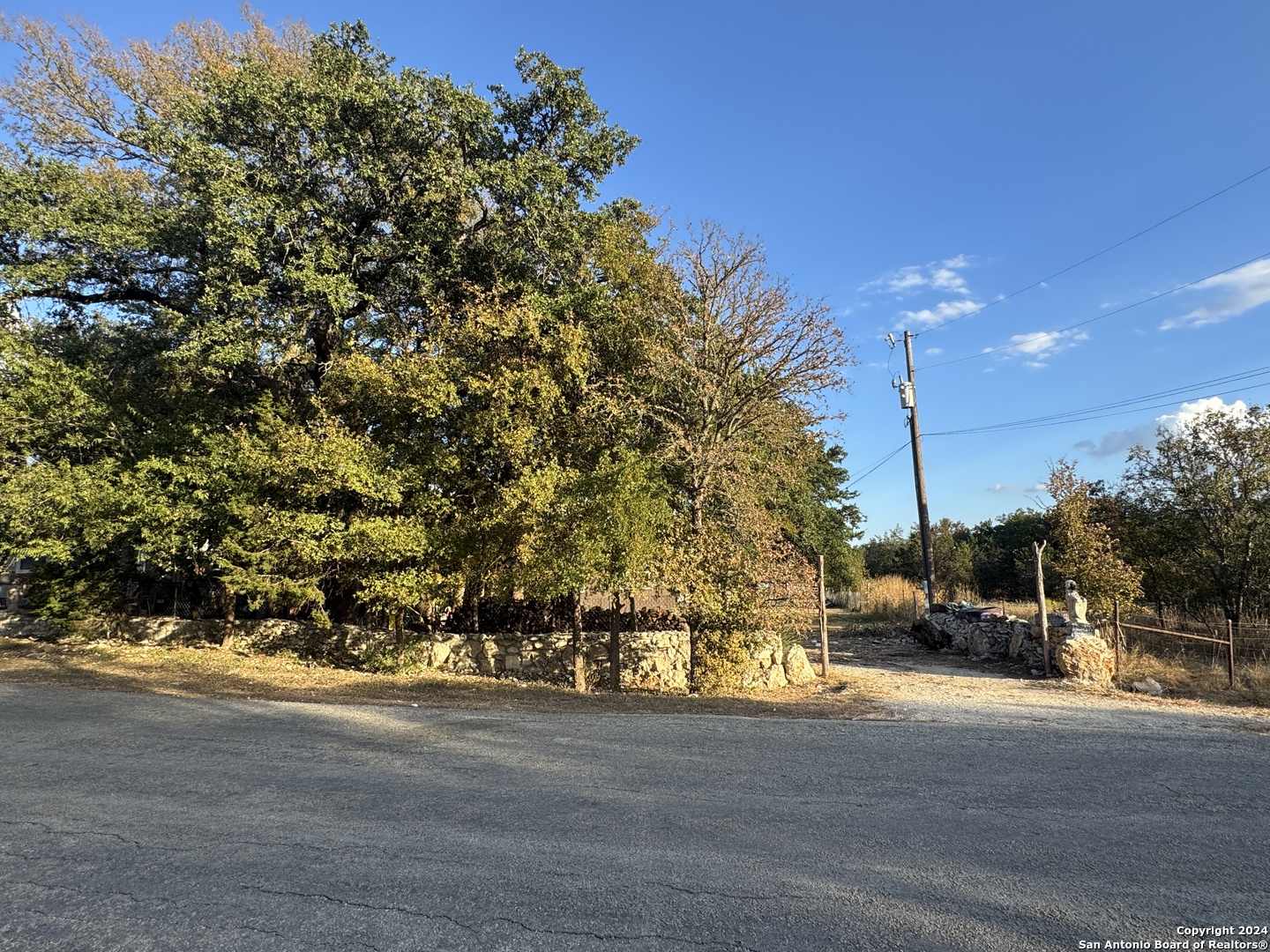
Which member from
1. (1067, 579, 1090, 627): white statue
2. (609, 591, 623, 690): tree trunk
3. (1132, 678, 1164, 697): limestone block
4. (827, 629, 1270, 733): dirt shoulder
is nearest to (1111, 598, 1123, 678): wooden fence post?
(1067, 579, 1090, 627): white statue

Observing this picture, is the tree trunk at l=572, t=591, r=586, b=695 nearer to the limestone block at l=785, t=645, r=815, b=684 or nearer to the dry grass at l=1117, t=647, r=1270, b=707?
the limestone block at l=785, t=645, r=815, b=684

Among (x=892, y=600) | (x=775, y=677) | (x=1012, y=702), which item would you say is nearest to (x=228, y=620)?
(x=775, y=677)

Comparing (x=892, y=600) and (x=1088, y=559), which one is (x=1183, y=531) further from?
(x=892, y=600)

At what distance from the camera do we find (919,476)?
23375mm

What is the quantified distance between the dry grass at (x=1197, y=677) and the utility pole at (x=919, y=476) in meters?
6.96

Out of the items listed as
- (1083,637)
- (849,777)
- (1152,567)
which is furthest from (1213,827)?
(1152,567)

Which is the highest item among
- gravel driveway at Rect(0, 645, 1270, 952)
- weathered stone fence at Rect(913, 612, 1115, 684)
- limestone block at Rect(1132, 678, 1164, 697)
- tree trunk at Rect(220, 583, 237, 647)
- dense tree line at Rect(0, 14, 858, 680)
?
dense tree line at Rect(0, 14, 858, 680)

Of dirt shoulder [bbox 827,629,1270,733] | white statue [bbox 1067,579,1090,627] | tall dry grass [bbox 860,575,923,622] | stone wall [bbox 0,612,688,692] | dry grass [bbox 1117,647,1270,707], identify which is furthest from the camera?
tall dry grass [bbox 860,575,923,622]

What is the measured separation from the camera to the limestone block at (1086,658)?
555 inches

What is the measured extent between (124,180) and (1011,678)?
24.0 metres

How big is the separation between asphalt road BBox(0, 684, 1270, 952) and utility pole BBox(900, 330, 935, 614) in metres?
15.0

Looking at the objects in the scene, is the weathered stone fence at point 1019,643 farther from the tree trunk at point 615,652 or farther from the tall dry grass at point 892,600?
the tree trunk at point 615,652

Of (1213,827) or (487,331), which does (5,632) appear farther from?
(1213,827)

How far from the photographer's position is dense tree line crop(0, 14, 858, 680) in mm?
12320
